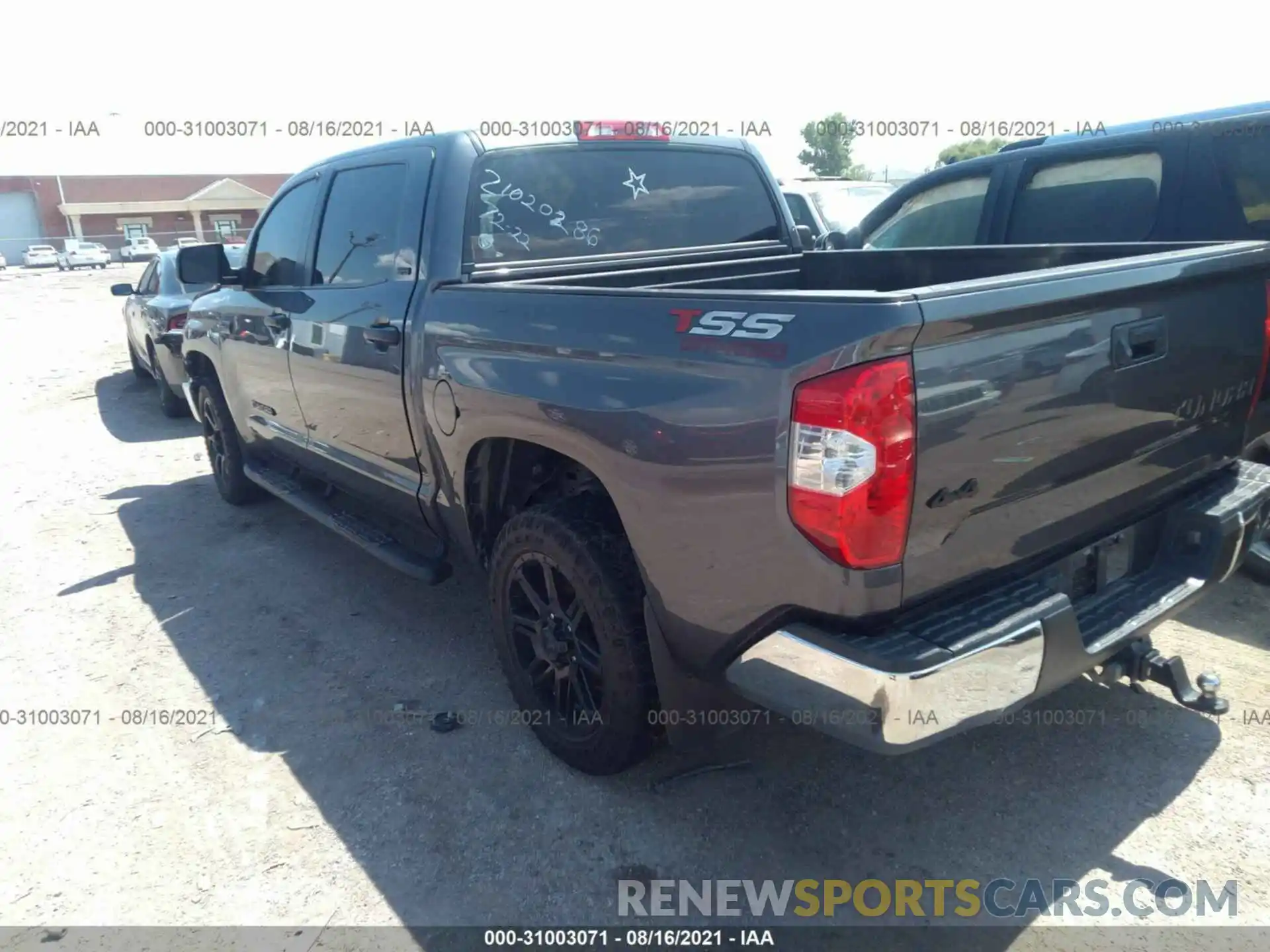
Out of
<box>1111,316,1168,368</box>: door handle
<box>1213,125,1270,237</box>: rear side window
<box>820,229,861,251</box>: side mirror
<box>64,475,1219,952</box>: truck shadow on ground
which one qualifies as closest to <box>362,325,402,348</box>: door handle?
<box>64,475,1219,952</box>: truck shadow on ground

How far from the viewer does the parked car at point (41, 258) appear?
43.9 m

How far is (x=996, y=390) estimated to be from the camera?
6.65 ft

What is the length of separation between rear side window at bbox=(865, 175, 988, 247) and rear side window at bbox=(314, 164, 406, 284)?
2.99 meters

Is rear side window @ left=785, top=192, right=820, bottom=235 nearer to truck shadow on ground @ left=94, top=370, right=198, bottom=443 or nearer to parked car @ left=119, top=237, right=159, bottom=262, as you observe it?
truck shadow on ground @ left=94, top=370, right=198, bottom=443

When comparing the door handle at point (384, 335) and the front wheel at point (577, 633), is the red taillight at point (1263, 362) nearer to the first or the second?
the front wheel at point (577, 633)

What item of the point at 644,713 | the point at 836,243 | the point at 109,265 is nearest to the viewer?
the point at 644,713

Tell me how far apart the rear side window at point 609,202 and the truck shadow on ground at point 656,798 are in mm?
1803

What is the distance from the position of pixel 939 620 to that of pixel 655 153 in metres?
2.55

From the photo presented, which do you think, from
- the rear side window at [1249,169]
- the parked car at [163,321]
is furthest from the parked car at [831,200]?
the parked car at [163,321]

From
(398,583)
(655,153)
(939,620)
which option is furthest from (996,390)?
(398,583)

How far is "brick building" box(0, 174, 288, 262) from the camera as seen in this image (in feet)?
163

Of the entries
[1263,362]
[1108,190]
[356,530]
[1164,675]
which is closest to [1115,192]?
[1108,190]

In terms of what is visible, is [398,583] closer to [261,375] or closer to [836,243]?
[261,375]

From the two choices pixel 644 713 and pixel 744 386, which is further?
pixel 644 713
